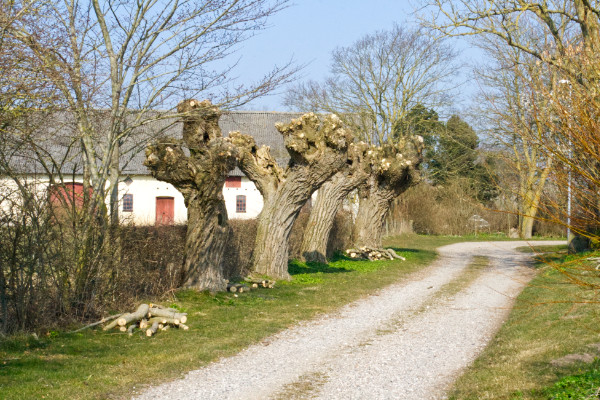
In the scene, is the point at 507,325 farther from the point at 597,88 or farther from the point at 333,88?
the point at 333,88

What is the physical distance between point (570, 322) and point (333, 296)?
5.28 m

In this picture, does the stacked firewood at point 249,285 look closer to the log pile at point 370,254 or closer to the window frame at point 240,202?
the log pile at point 370,254

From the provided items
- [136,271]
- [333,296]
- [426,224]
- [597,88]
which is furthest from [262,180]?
[426,224]

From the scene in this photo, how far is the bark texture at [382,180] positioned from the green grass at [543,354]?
11.7 metres

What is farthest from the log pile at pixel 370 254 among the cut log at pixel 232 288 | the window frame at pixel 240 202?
the window frame at pixel 240 202

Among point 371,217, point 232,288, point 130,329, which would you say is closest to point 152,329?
point 130,329

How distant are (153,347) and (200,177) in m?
4.32

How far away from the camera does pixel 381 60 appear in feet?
110

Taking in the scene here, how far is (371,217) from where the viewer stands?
24.4 meters

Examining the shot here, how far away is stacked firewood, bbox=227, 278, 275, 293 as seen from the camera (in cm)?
1366

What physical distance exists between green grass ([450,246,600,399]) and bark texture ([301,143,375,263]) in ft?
31.9

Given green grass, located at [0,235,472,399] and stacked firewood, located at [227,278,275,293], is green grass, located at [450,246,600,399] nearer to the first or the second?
green grass, located at [0,235,472,399]

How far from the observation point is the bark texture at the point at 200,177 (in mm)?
12133

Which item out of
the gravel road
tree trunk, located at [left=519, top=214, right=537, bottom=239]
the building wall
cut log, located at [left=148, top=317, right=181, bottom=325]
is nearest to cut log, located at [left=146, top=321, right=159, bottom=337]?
cut log, located at [left=148, top=317, right=181, bottom=325]
